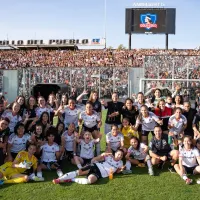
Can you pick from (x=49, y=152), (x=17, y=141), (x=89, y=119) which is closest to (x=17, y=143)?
(x=17, y=141)

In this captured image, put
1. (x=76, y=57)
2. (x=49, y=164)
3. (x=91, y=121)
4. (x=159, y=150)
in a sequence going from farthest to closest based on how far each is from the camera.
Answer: (x=76, y=57), (x=91, y=121), (x=159, y=150), (x=49, y=164)

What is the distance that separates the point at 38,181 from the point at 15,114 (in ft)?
6.64

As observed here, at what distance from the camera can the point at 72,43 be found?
43500 millimetres

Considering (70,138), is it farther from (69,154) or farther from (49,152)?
(49,152)

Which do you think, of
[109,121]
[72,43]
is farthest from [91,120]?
[72,43]

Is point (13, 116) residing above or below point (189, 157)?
above

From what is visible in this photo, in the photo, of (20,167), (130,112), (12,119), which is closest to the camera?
(20,167)

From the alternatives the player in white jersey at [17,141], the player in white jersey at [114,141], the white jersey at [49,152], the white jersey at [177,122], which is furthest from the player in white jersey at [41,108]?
the white jersey at [177,122]

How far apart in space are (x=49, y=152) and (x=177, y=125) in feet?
9.73

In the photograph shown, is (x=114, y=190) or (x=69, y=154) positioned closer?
(x=114, y=190)

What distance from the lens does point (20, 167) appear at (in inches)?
239

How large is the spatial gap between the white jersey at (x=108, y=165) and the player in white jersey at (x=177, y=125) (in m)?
1.62

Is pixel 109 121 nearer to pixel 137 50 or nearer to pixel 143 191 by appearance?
pixel 143 191

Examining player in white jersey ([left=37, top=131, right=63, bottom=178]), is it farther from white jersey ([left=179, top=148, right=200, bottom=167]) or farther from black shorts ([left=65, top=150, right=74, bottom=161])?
white jersey ([left=179, top=148, right=200, bottom=167])
